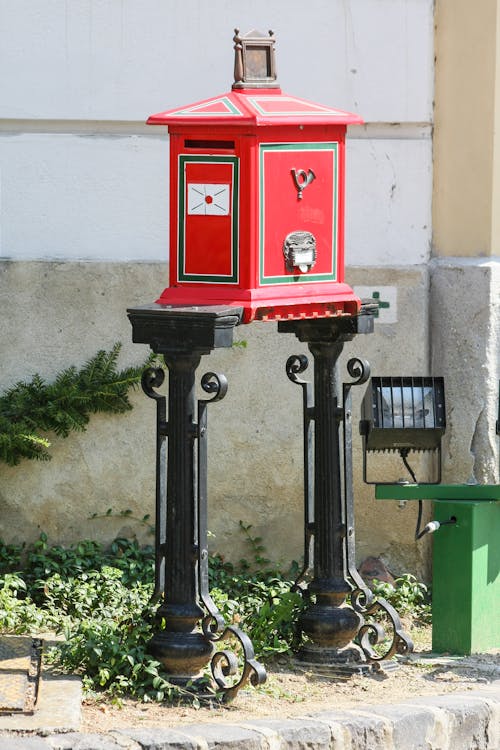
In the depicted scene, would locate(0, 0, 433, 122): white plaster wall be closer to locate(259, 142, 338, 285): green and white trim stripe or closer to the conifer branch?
the conifer branch

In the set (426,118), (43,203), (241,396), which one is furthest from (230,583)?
(426,118)

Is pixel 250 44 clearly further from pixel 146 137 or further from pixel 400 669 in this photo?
pixel 400 669

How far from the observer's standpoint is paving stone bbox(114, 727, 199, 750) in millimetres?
4637

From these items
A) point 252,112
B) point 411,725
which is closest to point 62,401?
point 252,112

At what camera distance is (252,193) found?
505 cm

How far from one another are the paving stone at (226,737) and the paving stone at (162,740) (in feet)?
0.11

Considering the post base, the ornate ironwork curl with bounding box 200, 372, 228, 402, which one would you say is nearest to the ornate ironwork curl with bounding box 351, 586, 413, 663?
the post base

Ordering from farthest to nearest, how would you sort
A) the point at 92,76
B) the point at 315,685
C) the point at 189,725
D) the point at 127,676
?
the point at 92,76, the point at 315,685, the point at 127,676, the point at 189,725

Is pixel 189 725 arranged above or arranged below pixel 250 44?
below

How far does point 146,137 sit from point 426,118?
141 cm

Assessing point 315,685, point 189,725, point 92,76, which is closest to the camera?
point 189,725

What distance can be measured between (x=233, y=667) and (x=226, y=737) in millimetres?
435

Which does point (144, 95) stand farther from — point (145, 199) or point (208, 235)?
point (208, 235)

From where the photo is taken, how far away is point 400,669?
5.81 metres
